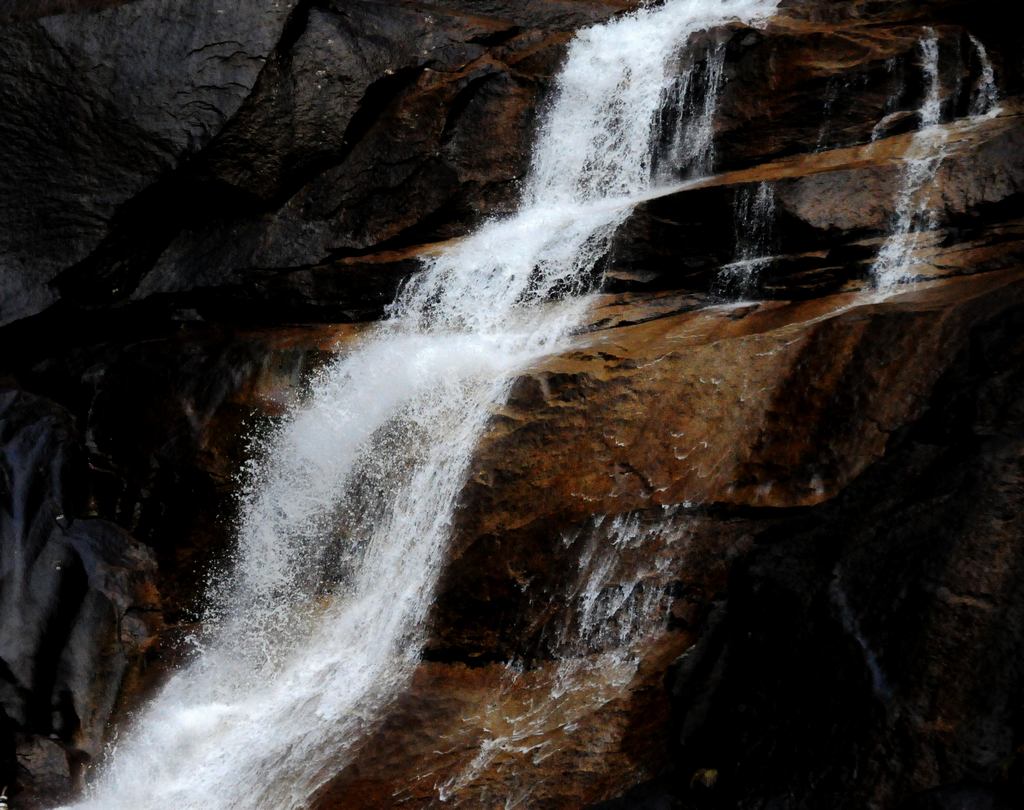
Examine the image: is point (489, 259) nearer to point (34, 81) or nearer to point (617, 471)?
point (617, 471)

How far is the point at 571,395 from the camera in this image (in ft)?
22.2

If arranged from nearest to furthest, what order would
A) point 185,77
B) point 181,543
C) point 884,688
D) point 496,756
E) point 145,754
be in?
point 884,688
point 496,756
point 145,754
point 181,543
point 185,77

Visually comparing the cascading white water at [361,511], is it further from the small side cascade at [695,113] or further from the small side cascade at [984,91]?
the small side cascade at [984,91]

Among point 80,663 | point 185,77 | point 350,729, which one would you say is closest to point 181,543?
point 80,663

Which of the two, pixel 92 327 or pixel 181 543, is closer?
pixel 181 543

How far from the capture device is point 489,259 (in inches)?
360

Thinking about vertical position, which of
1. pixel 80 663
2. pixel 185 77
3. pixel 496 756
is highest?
pixel 185 77

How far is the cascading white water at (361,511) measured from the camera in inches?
257

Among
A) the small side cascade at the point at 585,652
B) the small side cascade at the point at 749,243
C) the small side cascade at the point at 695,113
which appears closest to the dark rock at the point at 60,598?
the small side cascade at the point at 585,652

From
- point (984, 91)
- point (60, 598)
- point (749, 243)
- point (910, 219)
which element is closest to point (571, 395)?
point (749, 243)

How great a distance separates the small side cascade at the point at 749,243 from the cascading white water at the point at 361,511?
3.58ft

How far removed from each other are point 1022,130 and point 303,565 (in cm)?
627

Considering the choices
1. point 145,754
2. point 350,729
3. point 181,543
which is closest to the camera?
point 350,729

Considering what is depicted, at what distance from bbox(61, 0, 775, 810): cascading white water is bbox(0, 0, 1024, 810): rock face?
0.30m
